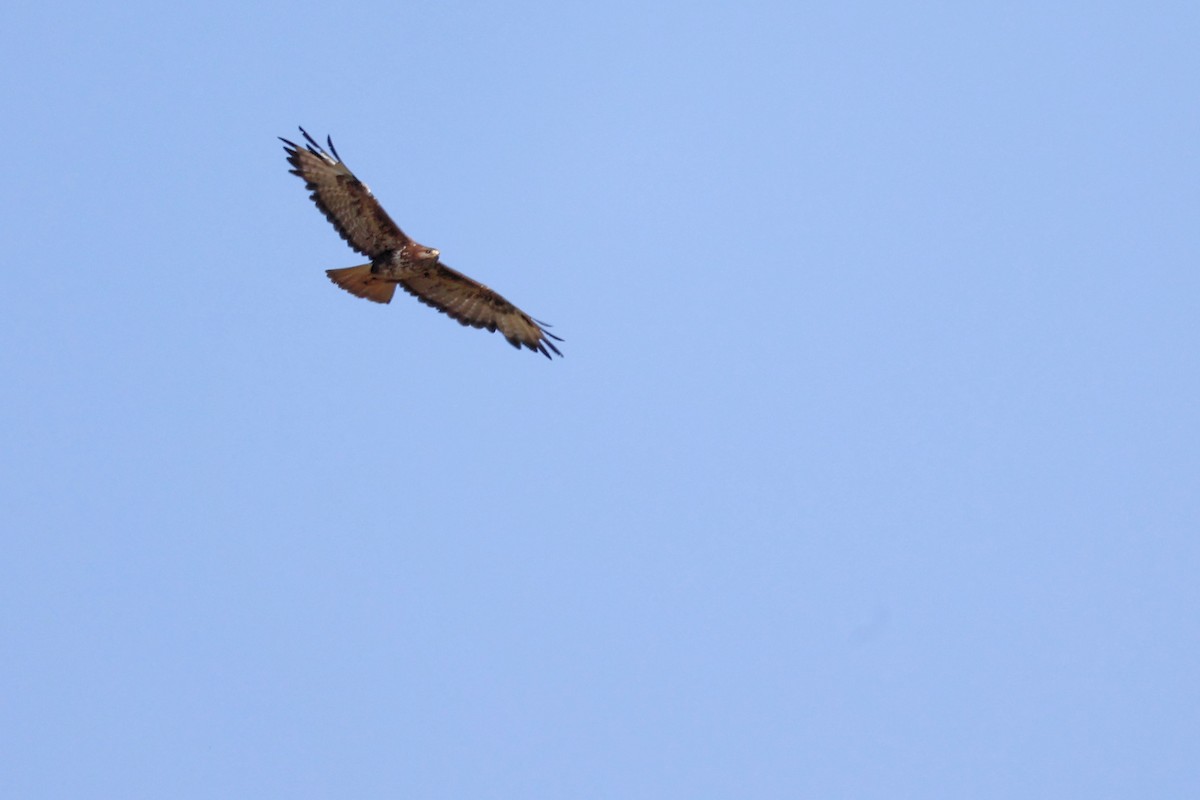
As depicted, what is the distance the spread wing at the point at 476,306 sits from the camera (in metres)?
17.1

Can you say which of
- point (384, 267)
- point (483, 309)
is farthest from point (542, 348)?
point (384, 267)

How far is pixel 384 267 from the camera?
53.6 feet

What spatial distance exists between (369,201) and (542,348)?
269 cm

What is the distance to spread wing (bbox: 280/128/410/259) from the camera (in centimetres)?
1627

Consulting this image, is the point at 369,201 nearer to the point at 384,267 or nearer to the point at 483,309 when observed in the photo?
the point at 384,267

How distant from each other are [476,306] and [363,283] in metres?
1.60

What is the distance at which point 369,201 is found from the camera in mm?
16203

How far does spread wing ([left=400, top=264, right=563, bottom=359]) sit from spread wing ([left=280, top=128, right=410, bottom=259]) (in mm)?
611

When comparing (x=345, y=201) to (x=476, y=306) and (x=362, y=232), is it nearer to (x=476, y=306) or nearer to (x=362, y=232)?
(x=362, y=232)

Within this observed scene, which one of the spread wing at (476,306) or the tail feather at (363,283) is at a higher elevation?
the spread wing at (476,306)

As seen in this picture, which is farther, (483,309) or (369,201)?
(483,309)

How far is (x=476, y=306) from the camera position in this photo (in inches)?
690

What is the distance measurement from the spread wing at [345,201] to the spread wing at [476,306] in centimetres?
61

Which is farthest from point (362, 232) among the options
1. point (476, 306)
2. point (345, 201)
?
point (476, 306)
